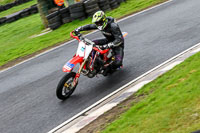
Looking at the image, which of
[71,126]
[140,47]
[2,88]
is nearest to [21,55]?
[2,88]

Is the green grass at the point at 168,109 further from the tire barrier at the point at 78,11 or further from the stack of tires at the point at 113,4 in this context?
the stack of tires at the point at 113,4

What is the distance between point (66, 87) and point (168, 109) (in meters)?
3.28

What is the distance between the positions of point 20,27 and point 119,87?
15934 millimetres

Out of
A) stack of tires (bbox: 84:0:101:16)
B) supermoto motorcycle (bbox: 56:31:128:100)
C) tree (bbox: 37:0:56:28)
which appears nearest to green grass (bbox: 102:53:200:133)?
supermoto motorcycle (bbox: 56:31:128:100)

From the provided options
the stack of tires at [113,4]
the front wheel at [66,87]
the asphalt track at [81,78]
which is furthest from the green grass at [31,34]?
the front wheel at [66,87]

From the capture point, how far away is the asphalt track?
7.56 meters

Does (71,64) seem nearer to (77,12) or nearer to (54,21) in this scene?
(77,12)

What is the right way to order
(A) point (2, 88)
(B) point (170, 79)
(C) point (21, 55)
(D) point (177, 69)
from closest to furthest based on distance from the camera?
1. (B) point (170, 79)
2. (D) point (177, 69)
3. (A) point (2, 88)
4. (C) point (21, 55)

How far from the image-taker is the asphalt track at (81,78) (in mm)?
7562

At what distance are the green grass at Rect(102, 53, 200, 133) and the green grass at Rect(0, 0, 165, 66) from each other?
29.0 ft

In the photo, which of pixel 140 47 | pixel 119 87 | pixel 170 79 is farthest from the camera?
pixel 140 47

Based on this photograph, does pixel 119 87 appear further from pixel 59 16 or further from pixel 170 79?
pixel 59 16

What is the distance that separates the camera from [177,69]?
777 cm

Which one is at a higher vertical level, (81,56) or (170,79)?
(81,56)
